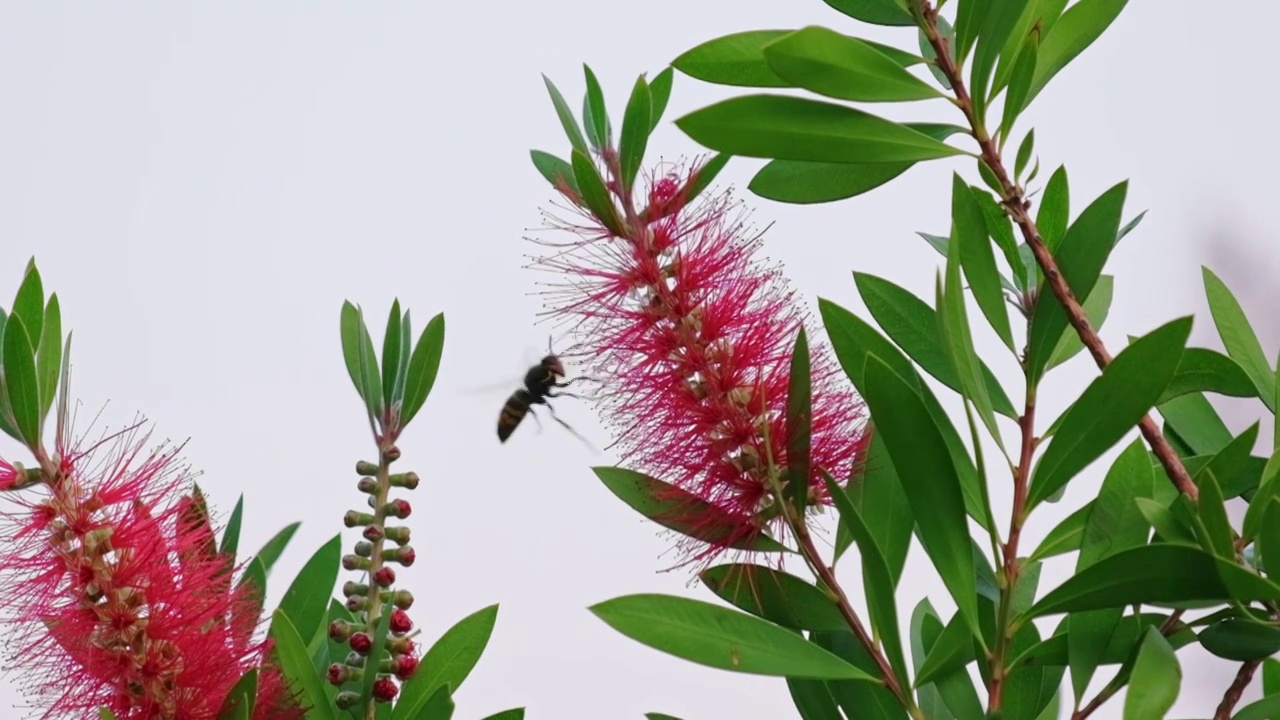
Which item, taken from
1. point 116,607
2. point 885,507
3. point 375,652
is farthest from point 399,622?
point 885,507

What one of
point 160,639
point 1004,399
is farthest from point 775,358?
point 160,639

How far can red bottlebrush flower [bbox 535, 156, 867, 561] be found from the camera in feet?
1.57

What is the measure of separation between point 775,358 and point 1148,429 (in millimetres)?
155

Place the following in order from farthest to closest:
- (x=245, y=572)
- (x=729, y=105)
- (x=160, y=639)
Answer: (x=245, y=572), (x=160, y=639), (x=729, y=105)

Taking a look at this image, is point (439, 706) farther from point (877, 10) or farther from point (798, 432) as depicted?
point (877, 10)

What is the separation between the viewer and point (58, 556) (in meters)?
0.48

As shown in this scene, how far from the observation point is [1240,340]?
21.4 inches

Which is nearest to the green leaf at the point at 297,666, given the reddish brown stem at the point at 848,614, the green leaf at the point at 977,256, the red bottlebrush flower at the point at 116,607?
the red bottlebrush flower at the point at 116,607

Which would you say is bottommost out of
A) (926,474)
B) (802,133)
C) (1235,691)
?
(1235,691)

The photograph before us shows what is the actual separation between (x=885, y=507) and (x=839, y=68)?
7.7 inches

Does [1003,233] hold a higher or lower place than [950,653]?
higher

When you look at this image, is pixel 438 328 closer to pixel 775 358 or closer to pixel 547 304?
pixel 547 304

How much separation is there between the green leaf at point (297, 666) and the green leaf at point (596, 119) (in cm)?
24

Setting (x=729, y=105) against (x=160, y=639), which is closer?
(x=729, y=105)
